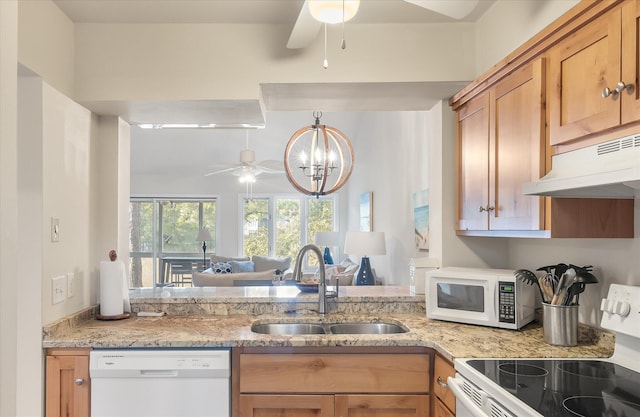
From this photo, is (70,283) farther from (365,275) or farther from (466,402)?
(365,275)

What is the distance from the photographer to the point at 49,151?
6.95ft

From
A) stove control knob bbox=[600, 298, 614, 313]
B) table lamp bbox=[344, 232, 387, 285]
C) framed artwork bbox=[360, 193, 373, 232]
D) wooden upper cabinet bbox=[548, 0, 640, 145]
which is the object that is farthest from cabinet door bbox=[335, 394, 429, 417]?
framed artwork bbox=[360, 193, 373, 232]

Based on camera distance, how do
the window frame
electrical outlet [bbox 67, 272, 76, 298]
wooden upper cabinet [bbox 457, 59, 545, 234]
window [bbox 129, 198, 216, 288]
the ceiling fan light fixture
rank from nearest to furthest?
the ceiling fan light fixture → wooden upper cabinet [bbox 457, 59, 545, 234] → electrical outlet [bbox 67, 272, 76, 298] → window [bbox 129, 198, 216, 288] → the window frame

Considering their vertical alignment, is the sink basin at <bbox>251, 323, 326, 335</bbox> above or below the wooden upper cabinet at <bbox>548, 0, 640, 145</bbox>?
below

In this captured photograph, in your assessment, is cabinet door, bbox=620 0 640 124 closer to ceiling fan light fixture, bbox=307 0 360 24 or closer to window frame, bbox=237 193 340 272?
ceiling fan light fixture, bbox=307 0 360 24

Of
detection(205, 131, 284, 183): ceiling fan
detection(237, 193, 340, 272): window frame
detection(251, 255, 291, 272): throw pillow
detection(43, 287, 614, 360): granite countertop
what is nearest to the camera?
detection(43, 287, 614, 360): granite countertop

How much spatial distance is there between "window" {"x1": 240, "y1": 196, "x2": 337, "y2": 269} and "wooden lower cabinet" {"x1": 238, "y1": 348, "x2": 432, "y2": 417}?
21.1 ft

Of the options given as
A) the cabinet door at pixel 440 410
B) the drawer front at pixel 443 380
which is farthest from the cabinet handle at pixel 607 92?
the cabinet door at pixel 440 410

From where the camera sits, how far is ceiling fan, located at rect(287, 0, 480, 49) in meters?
1.58

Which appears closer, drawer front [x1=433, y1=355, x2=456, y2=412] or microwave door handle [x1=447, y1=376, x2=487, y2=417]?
microwave door handle [x1=447, y1=376, x2=487, y2=417]

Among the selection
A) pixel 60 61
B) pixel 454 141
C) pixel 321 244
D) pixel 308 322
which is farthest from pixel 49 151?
pixel 321 244

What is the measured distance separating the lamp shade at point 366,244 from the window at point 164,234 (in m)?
4.12

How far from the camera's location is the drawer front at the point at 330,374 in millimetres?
2064

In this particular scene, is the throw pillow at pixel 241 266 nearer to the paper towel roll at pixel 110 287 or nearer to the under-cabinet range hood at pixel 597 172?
the paper towel roll at pixel 110 287
